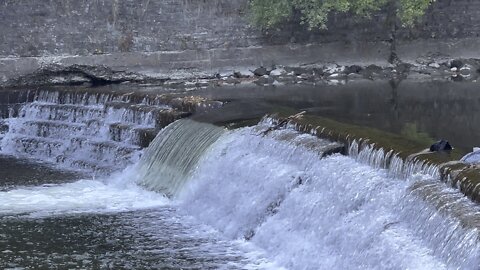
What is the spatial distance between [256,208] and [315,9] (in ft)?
66.7

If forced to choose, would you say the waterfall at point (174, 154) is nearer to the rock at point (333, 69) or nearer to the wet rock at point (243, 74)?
the wet rock at point (243, 74)

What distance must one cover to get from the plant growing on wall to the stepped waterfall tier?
1394 cm

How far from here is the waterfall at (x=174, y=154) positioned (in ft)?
65.5

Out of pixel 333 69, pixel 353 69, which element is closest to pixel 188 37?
pixel 333 69

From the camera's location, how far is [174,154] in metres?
20.8

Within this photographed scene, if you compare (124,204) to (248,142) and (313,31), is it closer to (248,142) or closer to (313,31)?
(248,142)

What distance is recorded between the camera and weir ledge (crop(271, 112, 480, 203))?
12766 mm

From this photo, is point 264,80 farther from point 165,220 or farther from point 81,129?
point 165,220

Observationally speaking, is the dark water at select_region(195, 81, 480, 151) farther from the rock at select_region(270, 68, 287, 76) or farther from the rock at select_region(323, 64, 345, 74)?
the rock at select_region(323, 64, 345, 74)

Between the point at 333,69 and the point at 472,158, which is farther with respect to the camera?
the point at 333,69

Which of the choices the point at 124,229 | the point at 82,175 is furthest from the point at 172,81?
the point at 124,229

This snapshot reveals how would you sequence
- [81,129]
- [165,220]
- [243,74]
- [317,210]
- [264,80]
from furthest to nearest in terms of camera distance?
[243,74], [264,80], [81,129], [165,220], [317,210]

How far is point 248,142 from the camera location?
745 inches

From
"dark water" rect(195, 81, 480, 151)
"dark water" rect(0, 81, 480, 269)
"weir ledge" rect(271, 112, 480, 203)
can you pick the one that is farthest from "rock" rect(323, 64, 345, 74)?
"weir ledge" rect(271, 112, 480, 203)
